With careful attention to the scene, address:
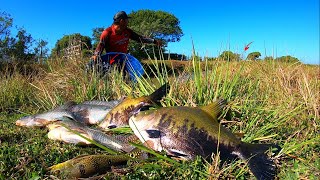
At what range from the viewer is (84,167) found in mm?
2697

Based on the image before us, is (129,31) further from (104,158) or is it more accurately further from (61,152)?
(104,158)

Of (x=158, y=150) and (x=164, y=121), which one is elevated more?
(x=164, y=121)

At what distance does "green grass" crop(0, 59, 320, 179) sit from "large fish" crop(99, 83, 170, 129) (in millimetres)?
265

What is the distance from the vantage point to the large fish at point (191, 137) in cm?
294

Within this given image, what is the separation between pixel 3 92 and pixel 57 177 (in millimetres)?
5097

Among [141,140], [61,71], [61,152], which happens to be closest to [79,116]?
[61,152]

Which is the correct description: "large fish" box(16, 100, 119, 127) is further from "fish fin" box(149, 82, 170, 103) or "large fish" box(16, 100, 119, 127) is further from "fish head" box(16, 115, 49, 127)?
"fish fin" box(149, 82, 170, 103)

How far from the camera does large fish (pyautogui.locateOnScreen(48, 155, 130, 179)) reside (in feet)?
8.75

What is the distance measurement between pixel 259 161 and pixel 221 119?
95 cm

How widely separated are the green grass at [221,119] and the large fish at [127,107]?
0.26 meters

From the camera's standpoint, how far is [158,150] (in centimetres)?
313

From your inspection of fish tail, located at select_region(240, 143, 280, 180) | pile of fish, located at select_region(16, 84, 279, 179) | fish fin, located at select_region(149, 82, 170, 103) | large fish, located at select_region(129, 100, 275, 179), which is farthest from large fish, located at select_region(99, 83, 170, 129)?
fish tail, located at select_region(240, 143, 280, 180)

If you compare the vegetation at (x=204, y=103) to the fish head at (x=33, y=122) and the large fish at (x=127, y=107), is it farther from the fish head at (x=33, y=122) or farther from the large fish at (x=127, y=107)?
the large fish at (x=127, y=107)

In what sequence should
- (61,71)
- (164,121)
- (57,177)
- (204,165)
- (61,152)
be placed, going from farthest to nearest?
1. (61,71)
2. (61,152)
3. (164,121)
4. (204,165)
5. (57,177)
